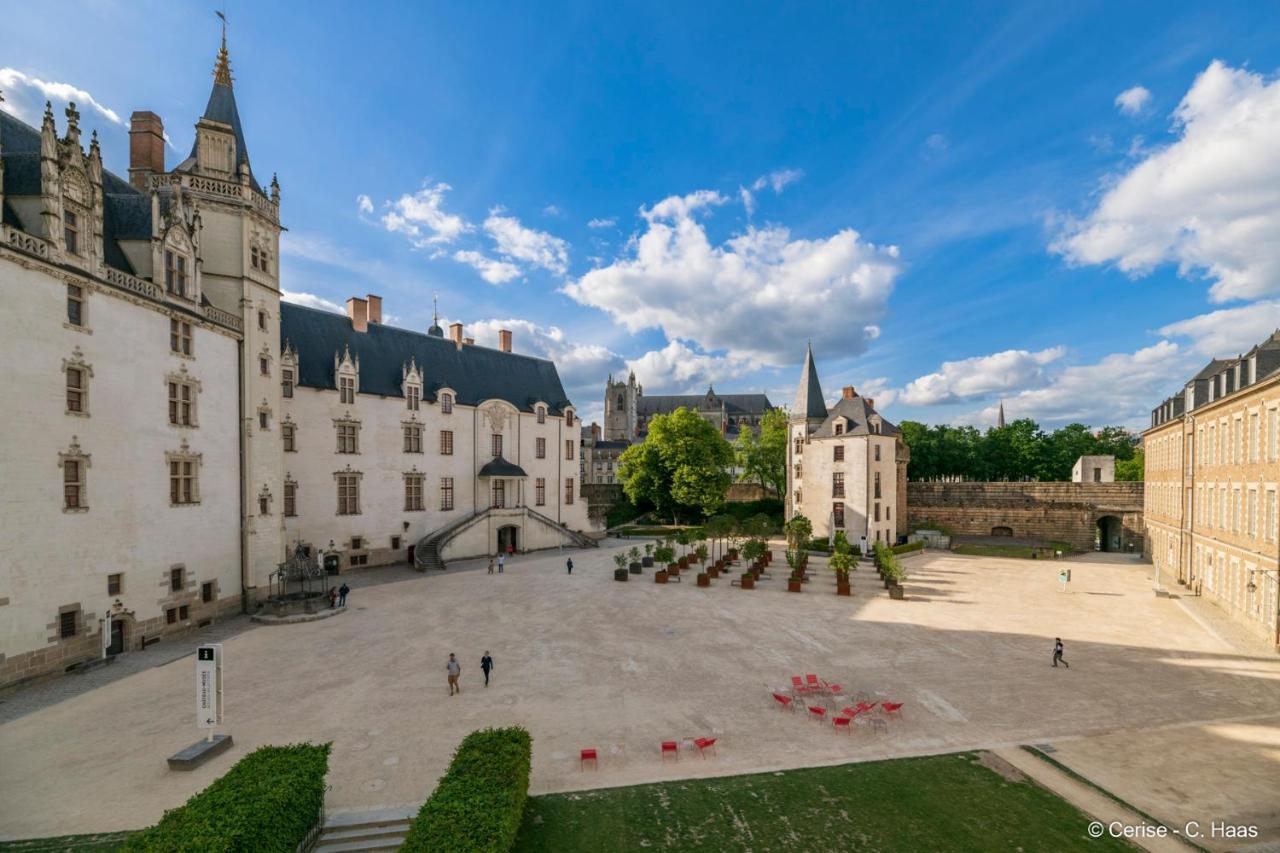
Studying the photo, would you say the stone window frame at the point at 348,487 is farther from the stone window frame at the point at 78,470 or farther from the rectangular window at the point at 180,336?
the stone window frame at the point at 78,470

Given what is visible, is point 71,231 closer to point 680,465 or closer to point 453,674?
point 453,674

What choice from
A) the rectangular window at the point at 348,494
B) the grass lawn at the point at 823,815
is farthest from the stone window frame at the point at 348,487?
the grass lawn at the point at 823,815

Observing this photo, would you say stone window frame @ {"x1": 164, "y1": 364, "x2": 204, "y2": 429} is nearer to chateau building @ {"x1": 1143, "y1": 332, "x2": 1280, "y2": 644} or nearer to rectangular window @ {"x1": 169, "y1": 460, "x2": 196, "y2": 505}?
rectangular window @ {"x1": 169, "y1": 460, "x2": 196, "y2": 505}

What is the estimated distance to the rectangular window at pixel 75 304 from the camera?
1998cm

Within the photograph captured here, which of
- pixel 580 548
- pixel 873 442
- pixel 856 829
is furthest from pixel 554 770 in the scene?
pixel 873 442

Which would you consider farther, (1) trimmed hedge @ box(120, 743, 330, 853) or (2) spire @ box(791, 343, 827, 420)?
(2) spire @ box(791, 343, 827, 420)

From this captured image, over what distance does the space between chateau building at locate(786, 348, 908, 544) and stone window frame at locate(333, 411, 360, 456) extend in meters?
38.2

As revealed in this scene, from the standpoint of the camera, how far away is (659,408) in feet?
443

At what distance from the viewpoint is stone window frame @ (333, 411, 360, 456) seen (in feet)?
127

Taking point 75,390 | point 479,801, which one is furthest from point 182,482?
point 479,801

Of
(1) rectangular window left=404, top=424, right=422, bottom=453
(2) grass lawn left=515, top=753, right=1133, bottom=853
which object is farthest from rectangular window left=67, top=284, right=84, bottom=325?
(1) rectangular window left=404, top=424, right=422, bottom=453

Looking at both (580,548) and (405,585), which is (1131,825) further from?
(580,548)

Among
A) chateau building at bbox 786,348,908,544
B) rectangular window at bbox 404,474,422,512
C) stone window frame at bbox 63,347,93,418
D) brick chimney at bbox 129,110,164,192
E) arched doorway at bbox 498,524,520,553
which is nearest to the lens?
stone window frame at bbox 63,347,93,418

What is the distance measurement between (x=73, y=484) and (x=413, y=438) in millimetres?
23337
